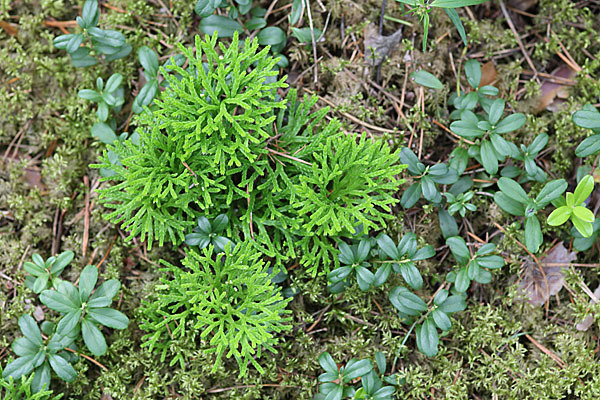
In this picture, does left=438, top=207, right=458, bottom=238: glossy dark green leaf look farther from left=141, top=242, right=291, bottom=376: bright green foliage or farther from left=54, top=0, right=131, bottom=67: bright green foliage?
left=54, top=0, right=131, bottom=67: bright green foliage

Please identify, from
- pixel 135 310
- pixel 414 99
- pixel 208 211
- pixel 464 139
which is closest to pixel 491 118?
pixel 464 139

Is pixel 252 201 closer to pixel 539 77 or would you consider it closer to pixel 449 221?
pixel 449 221

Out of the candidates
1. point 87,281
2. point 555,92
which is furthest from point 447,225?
point 87,281

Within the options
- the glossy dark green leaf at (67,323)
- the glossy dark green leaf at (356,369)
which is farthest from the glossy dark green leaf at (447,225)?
the glossy dark green leaf at (67,323)

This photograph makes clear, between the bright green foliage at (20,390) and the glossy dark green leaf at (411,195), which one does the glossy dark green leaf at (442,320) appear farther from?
the bright green foliage at (20,390)

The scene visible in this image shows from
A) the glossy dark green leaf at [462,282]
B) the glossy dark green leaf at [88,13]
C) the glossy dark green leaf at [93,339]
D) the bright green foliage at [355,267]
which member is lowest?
the glossy dark green leaf at [93,339]

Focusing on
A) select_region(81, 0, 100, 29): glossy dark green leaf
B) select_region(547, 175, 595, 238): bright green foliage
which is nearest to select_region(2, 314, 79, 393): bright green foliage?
select_region(81, 0, 100, 29): glossy dark green leaf
